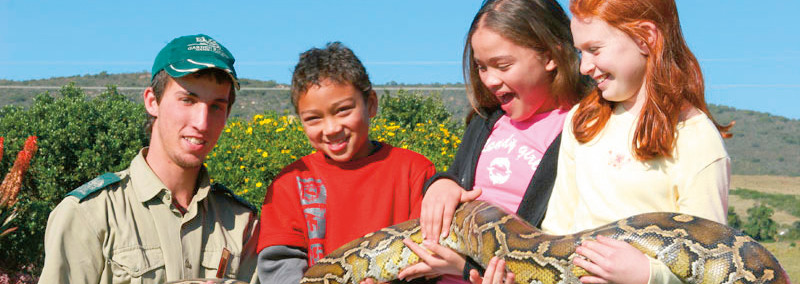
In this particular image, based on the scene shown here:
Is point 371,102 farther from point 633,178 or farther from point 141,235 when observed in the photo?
point 633,178

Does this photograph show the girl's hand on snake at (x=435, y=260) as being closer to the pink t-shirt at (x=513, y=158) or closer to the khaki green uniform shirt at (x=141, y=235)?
the pink t-shirt at (x=513, y=158)

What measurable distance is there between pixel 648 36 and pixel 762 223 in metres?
25.6

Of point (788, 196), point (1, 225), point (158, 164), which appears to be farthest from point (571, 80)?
point (788, 196)

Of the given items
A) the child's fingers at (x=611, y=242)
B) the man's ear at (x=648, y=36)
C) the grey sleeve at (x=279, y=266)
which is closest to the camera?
the child's fingers at (x=611, y=242)

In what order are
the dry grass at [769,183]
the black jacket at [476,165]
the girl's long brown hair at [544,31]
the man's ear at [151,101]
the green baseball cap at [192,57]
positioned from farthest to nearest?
1. the dry grass at [769,183]
2. the man's ear at [151,101]
3. the green baseball cap at [192,57]
4. the girl's long brown hair at [544,31]
5. the black jacket at [476,165]

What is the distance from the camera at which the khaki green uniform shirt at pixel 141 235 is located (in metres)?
4.49

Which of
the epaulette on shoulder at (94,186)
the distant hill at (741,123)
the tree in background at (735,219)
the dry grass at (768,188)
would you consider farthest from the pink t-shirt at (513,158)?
the distant hill at (741,123)

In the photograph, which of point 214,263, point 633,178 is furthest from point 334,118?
point 633,178

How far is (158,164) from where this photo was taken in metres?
5.03

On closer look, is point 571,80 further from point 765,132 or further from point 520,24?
point 765,132

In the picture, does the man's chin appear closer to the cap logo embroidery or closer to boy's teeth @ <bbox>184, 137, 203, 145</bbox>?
boy's teeth @ <bbox>184, 137, 203, 145</bbox>

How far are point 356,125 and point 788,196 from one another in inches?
1371

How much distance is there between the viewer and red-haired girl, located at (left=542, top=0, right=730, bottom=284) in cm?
360

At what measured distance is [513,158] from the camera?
4480 mm
